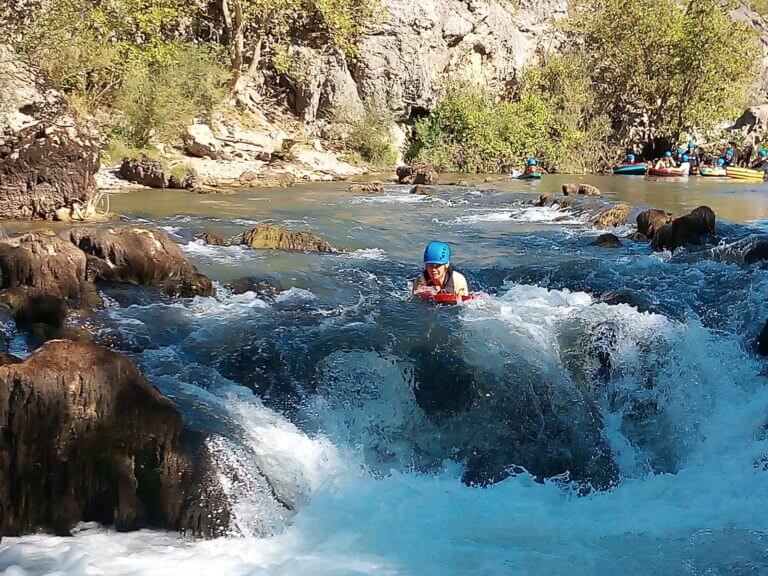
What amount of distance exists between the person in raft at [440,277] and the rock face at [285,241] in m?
3.71

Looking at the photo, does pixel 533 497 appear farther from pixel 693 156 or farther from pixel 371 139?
pixel 693 156

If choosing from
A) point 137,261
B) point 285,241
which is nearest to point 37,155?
point 285,241

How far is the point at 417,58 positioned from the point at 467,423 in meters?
27.9

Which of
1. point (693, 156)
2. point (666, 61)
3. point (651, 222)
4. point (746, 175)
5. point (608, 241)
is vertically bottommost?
point (608, 241)

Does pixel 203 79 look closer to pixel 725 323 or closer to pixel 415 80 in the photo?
pixel 415 80

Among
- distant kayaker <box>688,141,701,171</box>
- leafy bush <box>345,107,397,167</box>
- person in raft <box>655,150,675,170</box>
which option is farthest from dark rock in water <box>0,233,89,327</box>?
distant kayaker <box>688,141,701,171</box>

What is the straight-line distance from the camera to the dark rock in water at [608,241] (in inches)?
479

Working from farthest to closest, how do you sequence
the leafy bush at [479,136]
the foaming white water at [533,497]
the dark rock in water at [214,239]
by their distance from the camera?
1. the leafy bush at [479,136]
2. the dark rock in water at [214,239]
3. the foaming white water at [533,497]

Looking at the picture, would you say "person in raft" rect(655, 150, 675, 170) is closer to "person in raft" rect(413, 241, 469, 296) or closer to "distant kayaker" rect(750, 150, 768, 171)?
"distant kayaker" rect(750, 150, 768, 171)

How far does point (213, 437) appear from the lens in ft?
16.2

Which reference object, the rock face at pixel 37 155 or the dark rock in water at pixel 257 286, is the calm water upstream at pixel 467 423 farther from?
the rock face at pixel 37 155

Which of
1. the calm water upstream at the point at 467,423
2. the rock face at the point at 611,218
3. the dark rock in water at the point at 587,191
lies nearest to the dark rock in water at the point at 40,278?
the calm water upstream at the point at 467,423

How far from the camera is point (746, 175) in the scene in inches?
1062

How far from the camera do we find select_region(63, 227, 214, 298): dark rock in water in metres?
8.49
